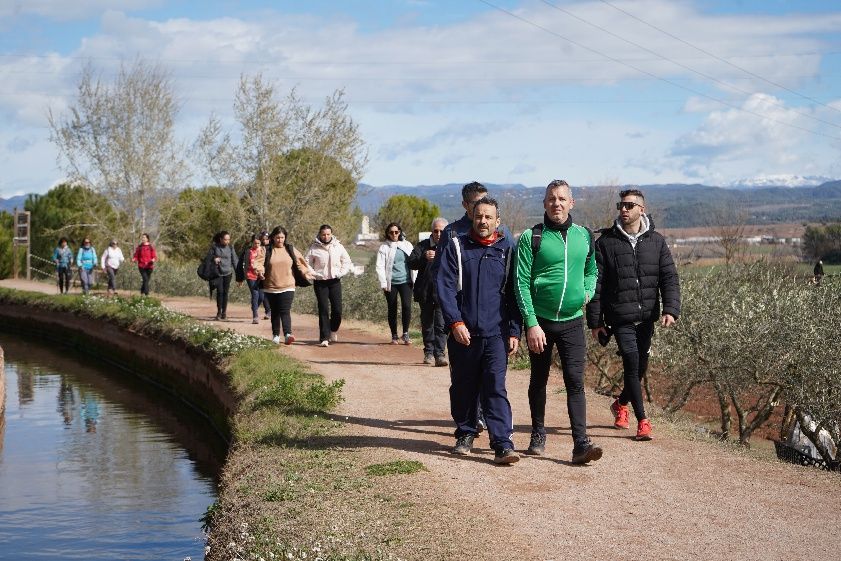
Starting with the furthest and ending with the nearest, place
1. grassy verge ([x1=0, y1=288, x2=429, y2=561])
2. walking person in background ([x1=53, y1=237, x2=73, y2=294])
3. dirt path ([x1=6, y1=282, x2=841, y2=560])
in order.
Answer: walking person in background ([x1=53, y1=237, x2=73, y2=294]), grassy verge ([x1=0, y1=288, x2=429, y2=561]), dirt path ([x1=6, y1=282, x2=841, y2=560])

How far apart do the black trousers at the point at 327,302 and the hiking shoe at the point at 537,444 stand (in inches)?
345

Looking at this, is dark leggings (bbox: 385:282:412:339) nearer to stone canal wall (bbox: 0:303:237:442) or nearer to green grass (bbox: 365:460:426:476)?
stone canal wall (bbox: 0:303:237:442)

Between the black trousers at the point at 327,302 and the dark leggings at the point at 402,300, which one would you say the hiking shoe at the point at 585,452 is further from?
the black trousers at the point at 327,302

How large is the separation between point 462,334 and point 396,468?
3.73 feet

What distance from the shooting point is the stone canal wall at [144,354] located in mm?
17859

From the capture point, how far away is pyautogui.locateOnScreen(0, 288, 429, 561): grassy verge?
7.26m

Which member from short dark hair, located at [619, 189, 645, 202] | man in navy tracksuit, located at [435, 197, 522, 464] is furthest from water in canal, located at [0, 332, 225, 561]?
short dark hair, located at [619, 189, 645, 202]

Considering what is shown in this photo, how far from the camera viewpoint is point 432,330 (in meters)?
16.5

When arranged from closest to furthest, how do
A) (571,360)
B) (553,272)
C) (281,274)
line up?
(553,272), (571,360), (281,274)

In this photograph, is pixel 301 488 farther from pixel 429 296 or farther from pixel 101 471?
pixel 101 471

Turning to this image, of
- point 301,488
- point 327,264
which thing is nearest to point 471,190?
point 301,488

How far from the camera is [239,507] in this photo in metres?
8.81

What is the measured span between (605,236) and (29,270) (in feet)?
143

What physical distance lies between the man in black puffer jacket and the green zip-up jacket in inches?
40.4
